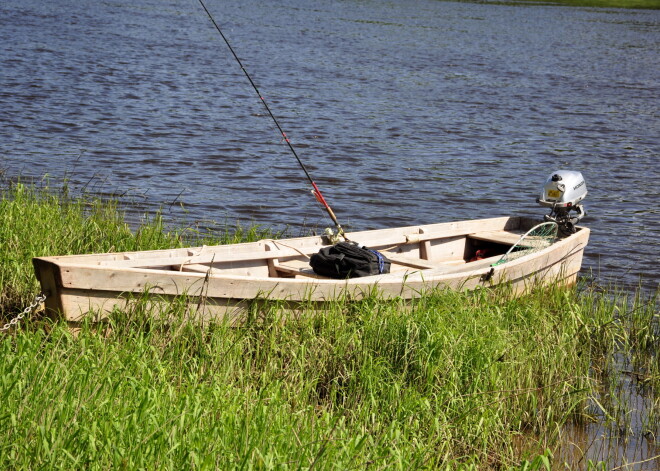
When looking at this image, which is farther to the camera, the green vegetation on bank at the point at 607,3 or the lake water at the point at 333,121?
the green vegetation on bank at the point at 607,3

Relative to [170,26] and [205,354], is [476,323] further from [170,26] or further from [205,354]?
[170,26]

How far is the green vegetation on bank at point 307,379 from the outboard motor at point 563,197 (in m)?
1.28

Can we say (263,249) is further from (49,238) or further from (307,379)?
(307,379)

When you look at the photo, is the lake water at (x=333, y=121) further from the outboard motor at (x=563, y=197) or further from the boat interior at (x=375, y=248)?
the boat interior at (x=375, y=248)

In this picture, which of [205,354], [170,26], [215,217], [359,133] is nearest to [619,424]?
[205,354]

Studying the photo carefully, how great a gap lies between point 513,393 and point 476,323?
66 cm

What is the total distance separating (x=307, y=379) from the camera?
225 inches

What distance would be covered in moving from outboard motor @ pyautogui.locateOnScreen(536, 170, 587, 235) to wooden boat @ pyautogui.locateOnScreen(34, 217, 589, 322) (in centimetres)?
16

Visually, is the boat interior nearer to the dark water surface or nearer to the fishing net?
the fishing net

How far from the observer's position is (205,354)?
5742 mm

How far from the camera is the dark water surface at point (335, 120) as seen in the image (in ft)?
40.2

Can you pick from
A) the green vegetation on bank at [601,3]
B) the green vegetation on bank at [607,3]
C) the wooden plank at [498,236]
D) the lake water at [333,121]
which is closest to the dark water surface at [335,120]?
the lake water at [333,121]

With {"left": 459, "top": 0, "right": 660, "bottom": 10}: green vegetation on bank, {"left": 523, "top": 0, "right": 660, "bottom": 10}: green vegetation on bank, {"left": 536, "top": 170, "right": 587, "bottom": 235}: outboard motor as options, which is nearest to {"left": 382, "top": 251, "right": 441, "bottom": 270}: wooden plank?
{"left": 536, "top": 170, "right": 587, "bottom": 235}: outboard motor

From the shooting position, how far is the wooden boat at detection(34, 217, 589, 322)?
5746mm
